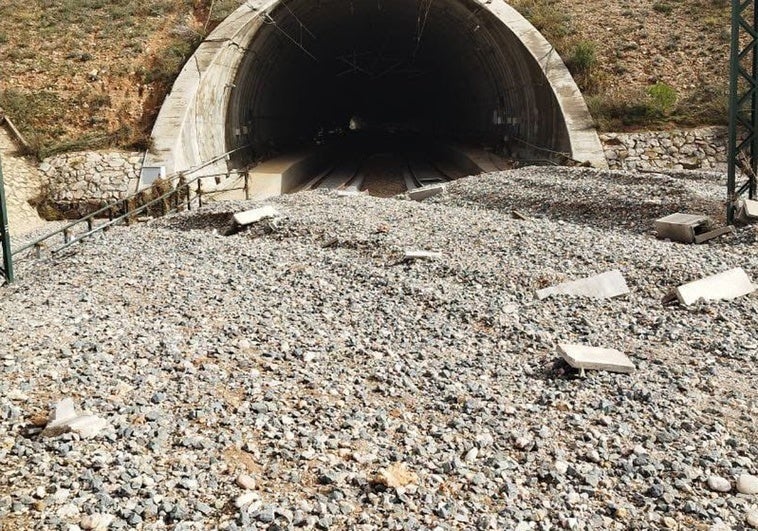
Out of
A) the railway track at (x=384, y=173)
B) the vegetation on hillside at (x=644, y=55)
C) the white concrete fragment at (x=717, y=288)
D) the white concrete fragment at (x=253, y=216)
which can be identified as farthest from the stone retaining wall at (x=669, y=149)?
the white concrete fragment at (x=717, y=288)

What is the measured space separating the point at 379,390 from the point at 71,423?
7.95ft

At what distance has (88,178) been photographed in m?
18.2

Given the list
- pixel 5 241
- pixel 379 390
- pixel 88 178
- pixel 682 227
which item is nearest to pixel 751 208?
pixel 682 227

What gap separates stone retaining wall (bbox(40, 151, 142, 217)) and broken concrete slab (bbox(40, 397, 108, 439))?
1416 cm

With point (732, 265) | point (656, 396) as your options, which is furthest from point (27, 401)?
point (732, 265)

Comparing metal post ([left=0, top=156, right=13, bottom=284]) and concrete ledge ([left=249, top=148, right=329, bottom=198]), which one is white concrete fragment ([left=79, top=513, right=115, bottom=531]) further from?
concrete ledge ([left=249, top=148, right=329, bottom=198])

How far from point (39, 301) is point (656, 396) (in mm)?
7141

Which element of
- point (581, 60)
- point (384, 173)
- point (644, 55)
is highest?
point (644, 55)

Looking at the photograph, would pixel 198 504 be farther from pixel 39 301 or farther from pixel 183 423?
pixel 39 301

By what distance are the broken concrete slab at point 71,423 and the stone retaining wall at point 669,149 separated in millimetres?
17168

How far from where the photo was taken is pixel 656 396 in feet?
17.9

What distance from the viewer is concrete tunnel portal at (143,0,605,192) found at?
1964cm

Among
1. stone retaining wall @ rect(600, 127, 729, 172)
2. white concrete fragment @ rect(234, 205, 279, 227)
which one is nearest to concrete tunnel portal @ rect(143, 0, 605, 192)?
stone retaining wall @ rect(600, 127, 729, 172)

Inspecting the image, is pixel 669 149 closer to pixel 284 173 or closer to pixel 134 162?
pixel 284 173
